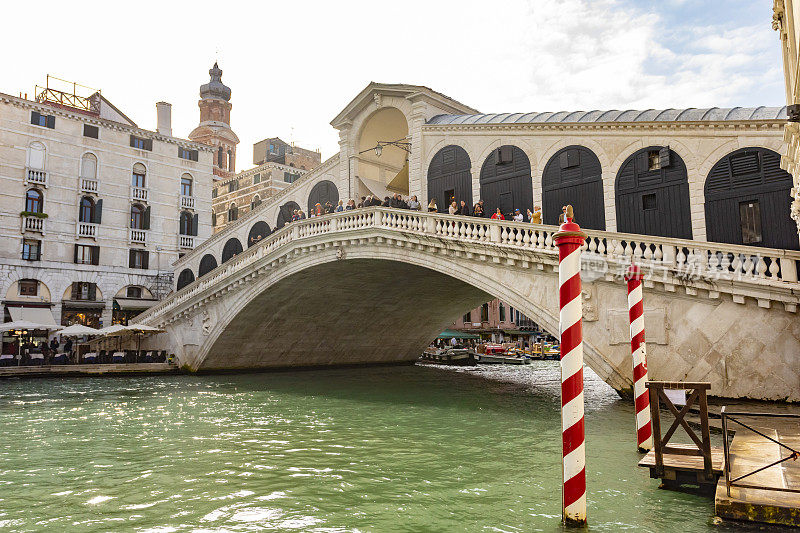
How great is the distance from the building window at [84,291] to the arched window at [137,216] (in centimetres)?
375

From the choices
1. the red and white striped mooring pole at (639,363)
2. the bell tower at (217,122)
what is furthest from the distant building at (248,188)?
the red and white striped mooring pole at (639,363)

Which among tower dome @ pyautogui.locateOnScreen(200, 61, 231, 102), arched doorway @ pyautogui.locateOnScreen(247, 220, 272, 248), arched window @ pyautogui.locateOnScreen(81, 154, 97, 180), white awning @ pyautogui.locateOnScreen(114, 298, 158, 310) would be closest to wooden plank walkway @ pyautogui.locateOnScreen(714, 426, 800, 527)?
arched doorway @ pyautogui.locateOnScreen(247, 220, 272, 248)

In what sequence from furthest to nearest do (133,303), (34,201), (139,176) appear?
(139,176)
(133,303)
(34,201)

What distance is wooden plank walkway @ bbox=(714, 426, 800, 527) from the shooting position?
4.25 meters

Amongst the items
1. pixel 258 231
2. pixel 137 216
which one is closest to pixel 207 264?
pixel 258 231

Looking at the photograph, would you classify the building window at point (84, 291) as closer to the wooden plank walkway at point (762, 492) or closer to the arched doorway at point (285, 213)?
the arched doorway at point (285, 213)

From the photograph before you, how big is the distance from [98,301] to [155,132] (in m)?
9.40

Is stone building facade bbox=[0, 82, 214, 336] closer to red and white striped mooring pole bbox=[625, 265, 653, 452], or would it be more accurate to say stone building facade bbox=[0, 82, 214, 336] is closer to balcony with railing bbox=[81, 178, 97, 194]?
balcony with railing bbox=[81, 178, 97, 194]

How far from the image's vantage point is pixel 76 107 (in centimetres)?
3020

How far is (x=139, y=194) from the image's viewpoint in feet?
96.1

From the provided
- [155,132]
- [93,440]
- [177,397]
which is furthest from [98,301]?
[93,440]

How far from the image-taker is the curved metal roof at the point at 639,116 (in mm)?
12828

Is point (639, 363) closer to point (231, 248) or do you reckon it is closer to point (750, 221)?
point (750, 221)

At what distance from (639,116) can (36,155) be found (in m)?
26.0
